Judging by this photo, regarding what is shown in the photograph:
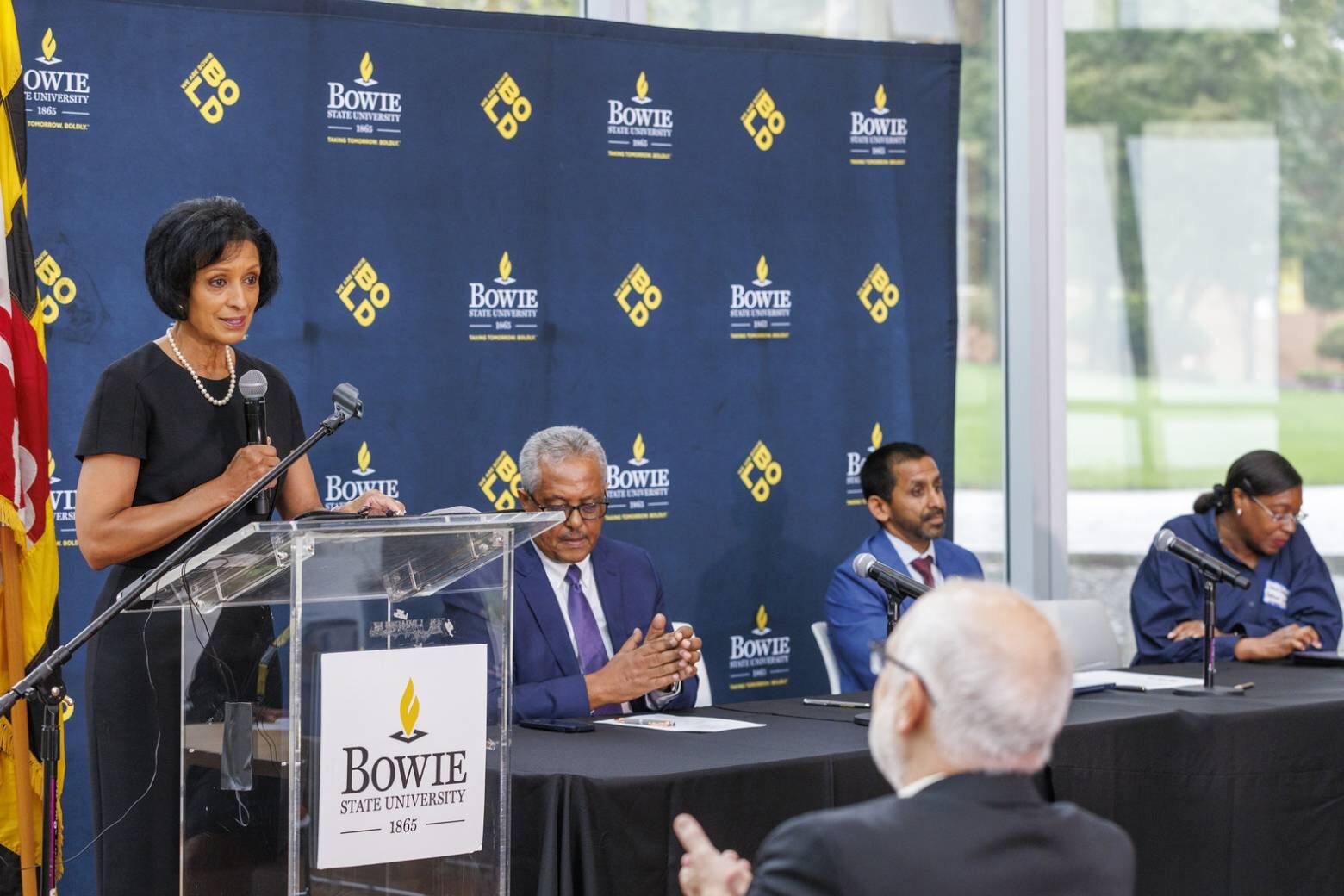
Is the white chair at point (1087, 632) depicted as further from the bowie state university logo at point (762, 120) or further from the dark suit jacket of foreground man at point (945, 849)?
the dark suit jacket of foreground man at point (945, 849)

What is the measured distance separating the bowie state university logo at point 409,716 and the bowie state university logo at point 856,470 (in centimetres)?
310

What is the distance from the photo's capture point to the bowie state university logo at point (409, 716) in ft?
7.91

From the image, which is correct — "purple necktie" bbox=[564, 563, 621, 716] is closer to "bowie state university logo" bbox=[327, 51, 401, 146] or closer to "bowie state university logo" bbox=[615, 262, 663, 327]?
"bowie state university logo" bbox=[615, 262, 663, 327]

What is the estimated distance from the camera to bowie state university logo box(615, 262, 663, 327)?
5008mm

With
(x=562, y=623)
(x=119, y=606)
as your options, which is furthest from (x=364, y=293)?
(x=119, y=606)

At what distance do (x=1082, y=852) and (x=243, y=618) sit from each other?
1.44 meters

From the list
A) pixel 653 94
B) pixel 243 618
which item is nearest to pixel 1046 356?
pixel 653 94

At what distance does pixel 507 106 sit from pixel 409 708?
2786 mm

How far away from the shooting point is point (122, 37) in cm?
423

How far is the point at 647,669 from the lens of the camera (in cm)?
343

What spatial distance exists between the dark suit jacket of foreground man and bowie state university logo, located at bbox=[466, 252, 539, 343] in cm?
325

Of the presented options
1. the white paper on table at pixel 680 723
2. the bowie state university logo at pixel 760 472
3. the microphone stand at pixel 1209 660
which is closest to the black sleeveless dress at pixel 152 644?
the white paper on table at pixel 680 723

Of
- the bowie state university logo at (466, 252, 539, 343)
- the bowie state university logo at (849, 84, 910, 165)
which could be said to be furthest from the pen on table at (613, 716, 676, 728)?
the bowie state university logo at (849, 84, 910, 165)

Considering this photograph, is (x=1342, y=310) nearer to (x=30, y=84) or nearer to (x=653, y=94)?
(x=653, y=94)
